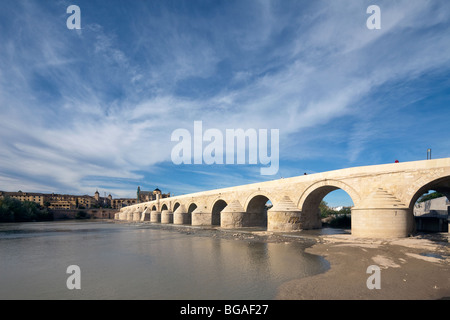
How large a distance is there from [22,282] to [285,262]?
23.7 ft

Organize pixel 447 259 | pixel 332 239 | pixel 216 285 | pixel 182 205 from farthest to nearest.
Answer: pixel 182 205 → pixel 332 239 → pixel 447 259 → pixel 216 285

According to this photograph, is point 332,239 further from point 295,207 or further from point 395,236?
point 295,207

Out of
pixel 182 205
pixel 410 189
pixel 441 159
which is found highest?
pixel 441 159

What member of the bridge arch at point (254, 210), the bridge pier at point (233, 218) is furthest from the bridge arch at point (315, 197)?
the bridge pier at point (233, 218)

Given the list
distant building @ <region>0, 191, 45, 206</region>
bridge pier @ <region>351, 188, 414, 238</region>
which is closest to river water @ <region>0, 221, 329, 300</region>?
bridge pier @ <region>351, 188, 414, 238</region>

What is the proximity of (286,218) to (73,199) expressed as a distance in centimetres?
8376

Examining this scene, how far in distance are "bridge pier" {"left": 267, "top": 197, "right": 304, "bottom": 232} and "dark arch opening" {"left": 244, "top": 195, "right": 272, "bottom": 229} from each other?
5113mm

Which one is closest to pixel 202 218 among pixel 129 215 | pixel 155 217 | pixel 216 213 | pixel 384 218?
pixel 216 213

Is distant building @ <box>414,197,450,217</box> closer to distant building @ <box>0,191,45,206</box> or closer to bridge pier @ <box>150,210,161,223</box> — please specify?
bridge pier @ <box>150,210,161,223</box>

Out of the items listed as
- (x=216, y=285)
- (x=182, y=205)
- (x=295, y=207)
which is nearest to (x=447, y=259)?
(x=216, y=285)

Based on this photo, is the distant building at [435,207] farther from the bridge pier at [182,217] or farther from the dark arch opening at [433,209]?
the bridge pier at [182,217]

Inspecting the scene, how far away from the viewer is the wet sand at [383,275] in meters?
4.82

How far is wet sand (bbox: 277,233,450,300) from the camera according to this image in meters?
4.82
